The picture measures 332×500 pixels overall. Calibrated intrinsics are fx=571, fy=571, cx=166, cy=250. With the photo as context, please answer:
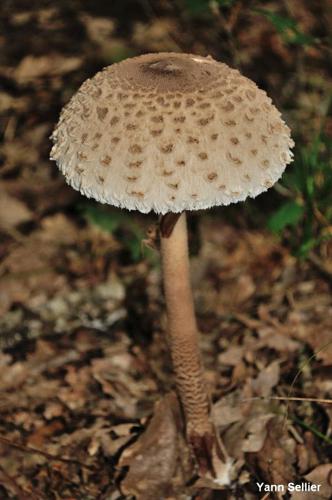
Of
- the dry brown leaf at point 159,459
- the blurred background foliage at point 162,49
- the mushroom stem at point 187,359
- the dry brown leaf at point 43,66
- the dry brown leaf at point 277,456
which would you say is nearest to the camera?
the mushroom stem at point 187,359

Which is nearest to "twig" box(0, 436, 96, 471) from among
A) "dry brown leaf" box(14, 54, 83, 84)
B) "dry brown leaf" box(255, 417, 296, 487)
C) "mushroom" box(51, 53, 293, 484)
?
"dry brown leaf" box(255, 417, 296, 487)

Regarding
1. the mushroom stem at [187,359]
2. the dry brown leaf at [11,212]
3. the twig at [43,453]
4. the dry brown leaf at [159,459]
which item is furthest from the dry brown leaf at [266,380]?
the dry brown leaf at [11,212]

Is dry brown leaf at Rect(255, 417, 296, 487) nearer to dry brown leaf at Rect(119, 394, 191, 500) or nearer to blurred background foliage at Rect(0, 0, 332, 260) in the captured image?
dry brown leaf at Rect(119, 394, 191, 500)

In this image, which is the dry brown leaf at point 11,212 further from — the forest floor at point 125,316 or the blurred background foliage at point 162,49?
the blurred background foliage at point 162,49

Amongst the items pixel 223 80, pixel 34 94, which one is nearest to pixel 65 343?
pixel 223 80

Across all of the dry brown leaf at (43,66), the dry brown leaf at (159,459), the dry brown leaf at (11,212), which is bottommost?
the dry brown leaf at (159,459)
